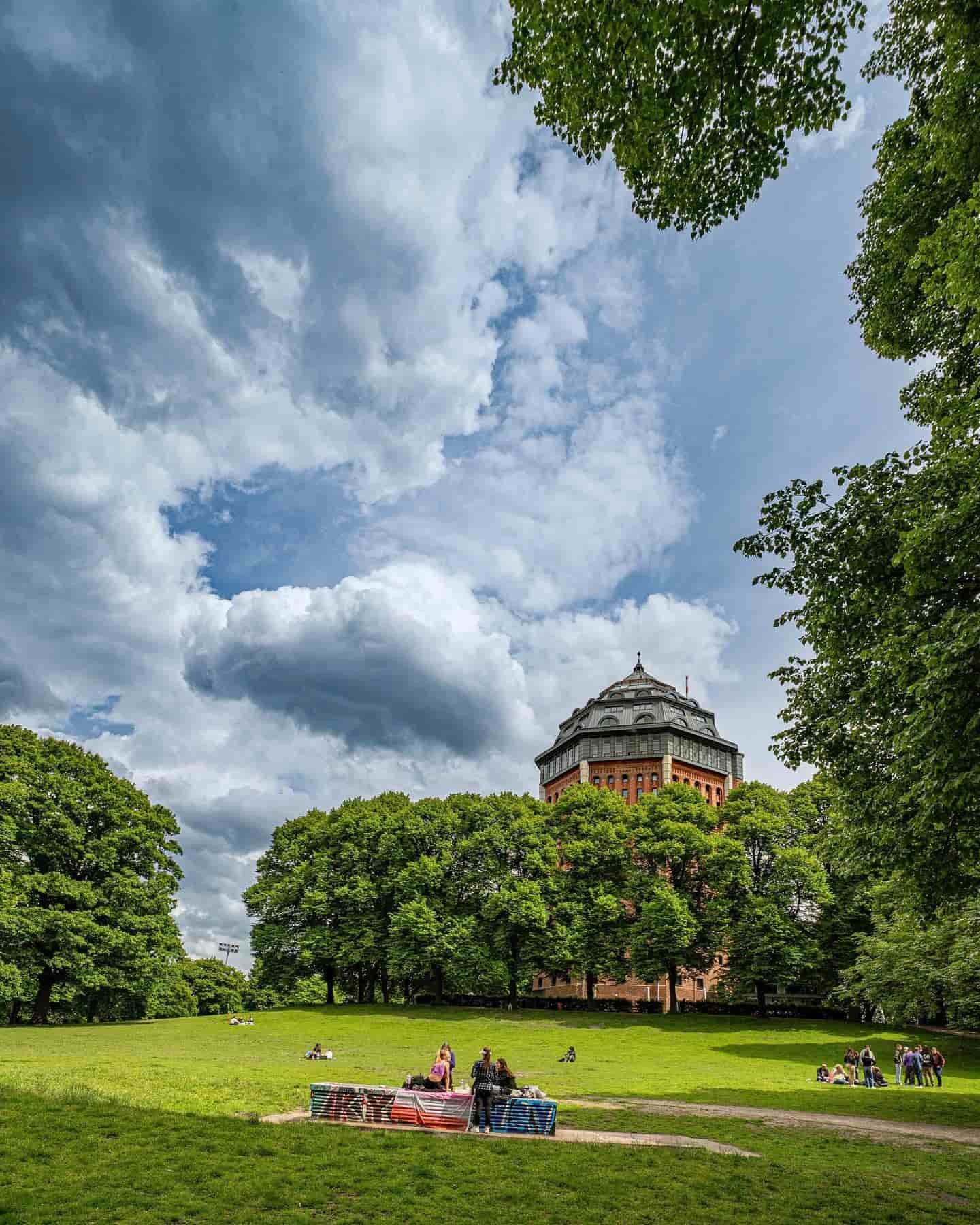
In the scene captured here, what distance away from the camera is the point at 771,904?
5516 centimetres

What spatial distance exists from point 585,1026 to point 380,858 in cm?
2000

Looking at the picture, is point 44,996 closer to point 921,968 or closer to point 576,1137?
point 576,1137

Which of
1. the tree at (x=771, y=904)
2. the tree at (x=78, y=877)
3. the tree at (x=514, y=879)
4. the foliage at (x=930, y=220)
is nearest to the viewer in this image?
the foliage at (x=930, y=220)

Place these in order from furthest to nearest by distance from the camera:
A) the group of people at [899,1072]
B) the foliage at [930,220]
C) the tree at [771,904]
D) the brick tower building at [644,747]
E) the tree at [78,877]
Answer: the brick tower building at [644,747]
the tree at [771,904]
the tree at [78,877]
the group of people at [899,1072]
the foliage at [930,220]

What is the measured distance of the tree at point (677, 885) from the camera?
5625 cm

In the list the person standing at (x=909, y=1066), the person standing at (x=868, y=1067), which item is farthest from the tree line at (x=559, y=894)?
the person standing at (x=909, y=1066)

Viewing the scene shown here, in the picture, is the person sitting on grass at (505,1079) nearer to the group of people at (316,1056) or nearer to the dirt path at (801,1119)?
the dirt path at (801,1119)

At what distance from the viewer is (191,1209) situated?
33.7ft

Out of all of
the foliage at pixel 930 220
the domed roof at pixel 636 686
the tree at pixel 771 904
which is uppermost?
the domed roof at pixel 636 686

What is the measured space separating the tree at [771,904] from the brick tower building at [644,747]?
35.1 metres

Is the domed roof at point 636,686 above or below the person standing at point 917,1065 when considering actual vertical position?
above

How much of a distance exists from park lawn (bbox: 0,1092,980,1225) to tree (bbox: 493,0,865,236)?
14.7 metres

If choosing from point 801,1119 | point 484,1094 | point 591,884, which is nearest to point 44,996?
point 591,884

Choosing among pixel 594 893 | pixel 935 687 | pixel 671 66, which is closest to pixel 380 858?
pixel 594 893
